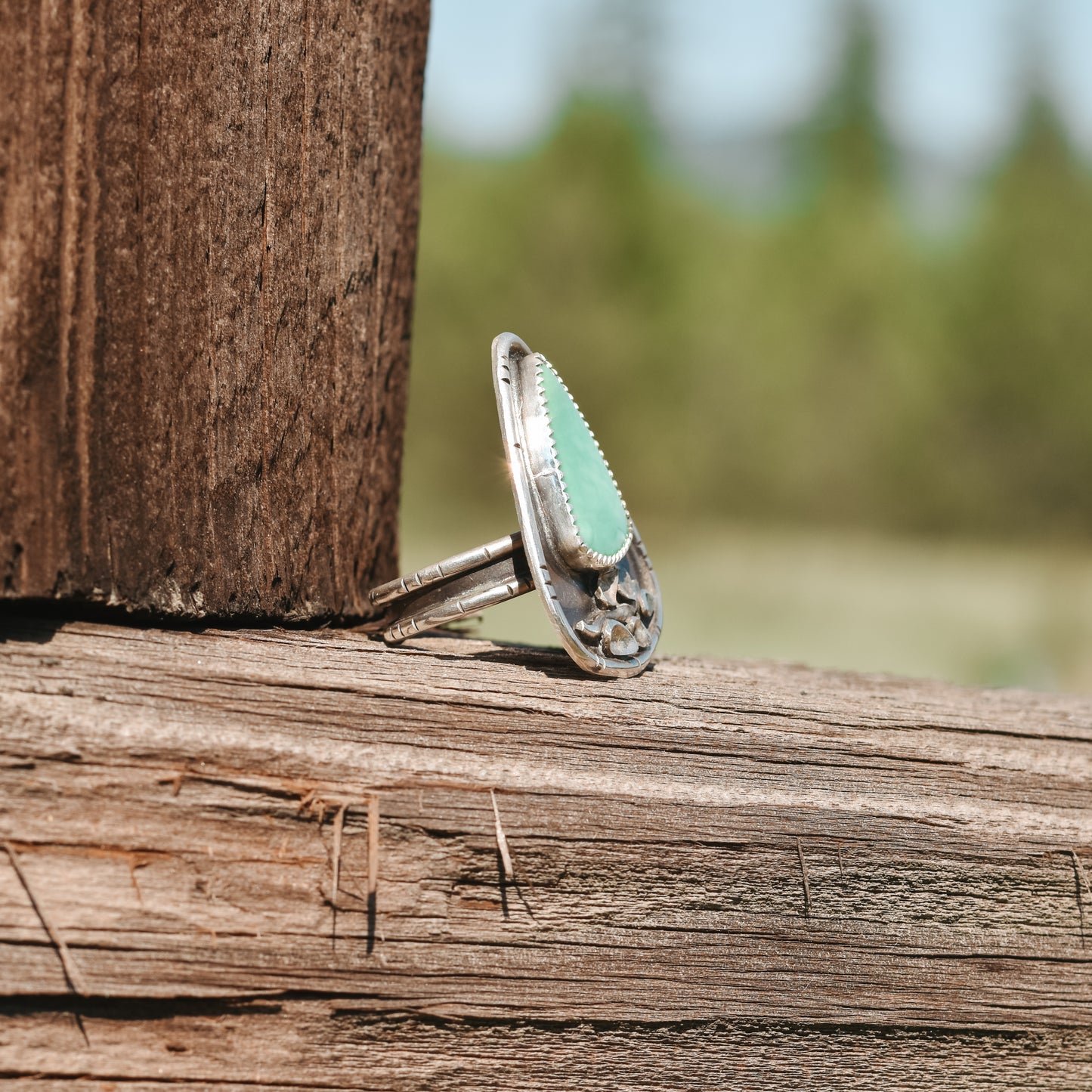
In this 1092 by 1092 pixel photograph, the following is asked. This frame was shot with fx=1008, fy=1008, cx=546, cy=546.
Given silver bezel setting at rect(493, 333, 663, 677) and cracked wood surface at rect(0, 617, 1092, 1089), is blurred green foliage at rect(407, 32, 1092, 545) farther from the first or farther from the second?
cracked wood surface at rect(0, 617, 1092, 1089)

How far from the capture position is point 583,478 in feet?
5.66

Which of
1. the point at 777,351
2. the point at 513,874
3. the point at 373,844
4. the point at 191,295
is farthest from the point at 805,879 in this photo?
the point at 777,351

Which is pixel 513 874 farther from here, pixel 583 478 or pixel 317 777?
pixel 583 478

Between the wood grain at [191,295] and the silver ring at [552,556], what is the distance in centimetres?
16

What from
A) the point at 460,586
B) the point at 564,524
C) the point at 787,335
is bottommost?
the point at 460,586

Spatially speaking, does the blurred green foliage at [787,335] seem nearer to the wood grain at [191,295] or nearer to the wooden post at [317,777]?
the wood grain at [191,295]

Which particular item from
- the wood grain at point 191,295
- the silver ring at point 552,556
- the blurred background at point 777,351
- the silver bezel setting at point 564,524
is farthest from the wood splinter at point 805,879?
the blurred background at point 777,351

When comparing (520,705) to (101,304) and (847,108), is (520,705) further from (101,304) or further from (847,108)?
(847,108)

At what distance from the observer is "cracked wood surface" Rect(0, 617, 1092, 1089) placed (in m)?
1.14

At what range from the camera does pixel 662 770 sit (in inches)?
53.5

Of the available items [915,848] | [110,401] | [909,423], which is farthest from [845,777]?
[909,423]

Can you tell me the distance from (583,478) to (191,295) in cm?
71

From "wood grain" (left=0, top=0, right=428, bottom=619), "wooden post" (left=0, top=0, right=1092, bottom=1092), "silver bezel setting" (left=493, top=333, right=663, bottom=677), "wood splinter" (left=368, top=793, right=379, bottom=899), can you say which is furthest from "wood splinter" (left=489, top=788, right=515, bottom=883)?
"wood grain" (left=0, top=0, right=428, bottom=619)

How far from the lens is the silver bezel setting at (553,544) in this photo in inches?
62.9
